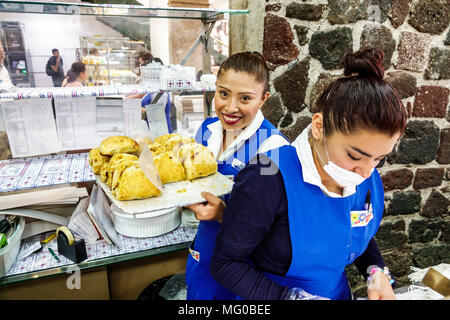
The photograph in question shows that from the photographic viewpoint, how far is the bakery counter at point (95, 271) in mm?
1180

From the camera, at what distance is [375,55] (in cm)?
85

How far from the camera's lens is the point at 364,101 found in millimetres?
802

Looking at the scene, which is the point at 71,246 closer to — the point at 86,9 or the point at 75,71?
the point at 86,9

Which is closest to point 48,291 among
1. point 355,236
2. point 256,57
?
point 355,236

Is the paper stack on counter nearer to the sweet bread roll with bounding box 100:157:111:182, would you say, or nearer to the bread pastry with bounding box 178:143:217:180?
the sweet bread roll with bounding box 100:157:111:182

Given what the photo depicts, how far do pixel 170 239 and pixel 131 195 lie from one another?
0.40m

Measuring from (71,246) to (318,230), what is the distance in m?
0.92

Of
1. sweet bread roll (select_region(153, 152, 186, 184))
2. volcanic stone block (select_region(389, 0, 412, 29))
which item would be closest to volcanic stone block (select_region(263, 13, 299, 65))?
volcanic stone block (select_region(389, 0, 412, 29))

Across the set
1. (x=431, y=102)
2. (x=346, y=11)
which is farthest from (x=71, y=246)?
(x=431, y=102)

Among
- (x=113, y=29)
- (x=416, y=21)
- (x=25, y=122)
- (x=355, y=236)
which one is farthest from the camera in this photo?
(x=113, y=29)

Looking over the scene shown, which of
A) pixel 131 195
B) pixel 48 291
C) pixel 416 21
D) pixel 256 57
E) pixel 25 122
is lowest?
pixel 48 291

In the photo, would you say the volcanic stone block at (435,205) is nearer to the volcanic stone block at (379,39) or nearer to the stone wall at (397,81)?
the stone wall at (397,81)

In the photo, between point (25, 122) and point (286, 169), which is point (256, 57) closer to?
point (286, 169)

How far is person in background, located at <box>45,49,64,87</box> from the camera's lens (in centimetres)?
437
